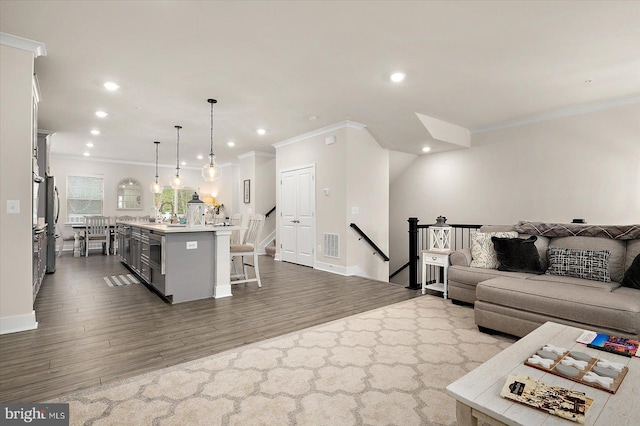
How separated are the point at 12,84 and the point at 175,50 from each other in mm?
1499

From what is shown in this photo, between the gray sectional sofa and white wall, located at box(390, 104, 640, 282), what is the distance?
1.90m

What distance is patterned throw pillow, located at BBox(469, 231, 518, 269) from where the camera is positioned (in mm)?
3900

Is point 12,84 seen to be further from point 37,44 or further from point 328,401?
point 328,401

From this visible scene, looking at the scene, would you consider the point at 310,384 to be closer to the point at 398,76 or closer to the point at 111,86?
the point at 398,76

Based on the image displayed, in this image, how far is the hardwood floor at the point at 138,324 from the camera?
230 cm

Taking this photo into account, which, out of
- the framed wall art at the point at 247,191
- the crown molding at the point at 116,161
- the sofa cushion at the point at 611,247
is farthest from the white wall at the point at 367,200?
the crown molding at the point at 116,161

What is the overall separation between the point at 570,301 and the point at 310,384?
7.19 feet

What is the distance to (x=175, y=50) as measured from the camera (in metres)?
3.23

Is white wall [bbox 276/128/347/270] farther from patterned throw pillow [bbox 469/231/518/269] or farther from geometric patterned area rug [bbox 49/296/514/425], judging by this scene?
geometric patterned area rug [bbox 49/296/514/425]

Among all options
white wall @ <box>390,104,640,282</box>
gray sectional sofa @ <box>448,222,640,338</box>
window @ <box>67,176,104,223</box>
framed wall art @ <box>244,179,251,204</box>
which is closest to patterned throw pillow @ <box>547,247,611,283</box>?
gray sectional sofa @ <box>448,222,640,338</box>

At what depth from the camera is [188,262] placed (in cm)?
409

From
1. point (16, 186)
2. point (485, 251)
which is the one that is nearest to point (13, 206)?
point (16, 186)

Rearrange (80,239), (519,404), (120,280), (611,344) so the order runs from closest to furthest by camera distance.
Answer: (519,404)
(611,344)
(120,280)
(80,239)

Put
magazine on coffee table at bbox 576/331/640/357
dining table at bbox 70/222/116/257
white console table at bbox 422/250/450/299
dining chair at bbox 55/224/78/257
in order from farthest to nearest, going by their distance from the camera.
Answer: dining chair at bbox 55/224/78/257, dining table at bbox 70/222/116/257, white console table at bbox 422/250/450/299, magazine on coffee table at bbox 576/331/640/357
